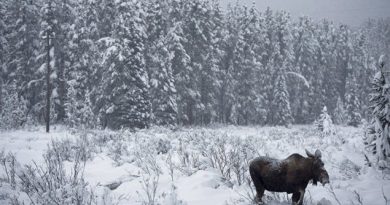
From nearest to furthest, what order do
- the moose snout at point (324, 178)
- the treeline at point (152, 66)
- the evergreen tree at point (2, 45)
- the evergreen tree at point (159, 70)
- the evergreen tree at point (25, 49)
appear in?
1. the moose snout at point (324, 178)
2. the treeline at point (152, 66)
3. the evergreen tree at point (159, 70)
4. the evergreen tree at point (25, 49)
5. the evergreen tree at point (2, 45)

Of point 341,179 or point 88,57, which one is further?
point 88,57

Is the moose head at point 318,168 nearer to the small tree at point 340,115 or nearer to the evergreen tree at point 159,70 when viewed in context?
the evergreen tree at point 159,70

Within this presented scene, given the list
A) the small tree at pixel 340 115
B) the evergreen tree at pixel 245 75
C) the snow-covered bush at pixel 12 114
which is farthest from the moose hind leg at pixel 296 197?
the small tree at pixel 340 115

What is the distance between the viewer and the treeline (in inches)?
1029

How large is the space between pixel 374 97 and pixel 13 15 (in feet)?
140

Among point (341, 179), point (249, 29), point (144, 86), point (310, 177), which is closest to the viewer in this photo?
point (310, 177)

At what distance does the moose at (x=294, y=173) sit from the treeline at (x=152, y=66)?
21.5 meters

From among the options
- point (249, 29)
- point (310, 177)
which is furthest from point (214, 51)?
point (310, 177)

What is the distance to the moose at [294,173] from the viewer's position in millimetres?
3619

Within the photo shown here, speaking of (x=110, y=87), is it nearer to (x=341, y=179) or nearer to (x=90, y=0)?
(x=90, y=0)

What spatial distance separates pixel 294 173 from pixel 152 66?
28.3 metres

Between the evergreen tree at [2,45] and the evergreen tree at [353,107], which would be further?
the evergreen tree at [353,107]

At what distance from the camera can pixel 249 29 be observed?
1703 inches

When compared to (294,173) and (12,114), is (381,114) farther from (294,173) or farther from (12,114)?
(12,114)
